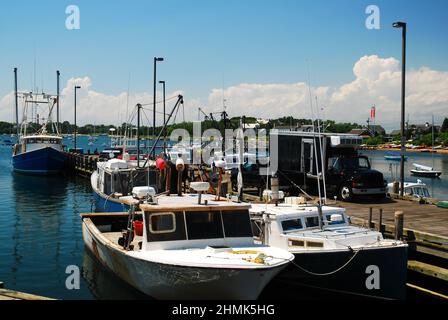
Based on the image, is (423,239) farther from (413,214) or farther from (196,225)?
(196,225)

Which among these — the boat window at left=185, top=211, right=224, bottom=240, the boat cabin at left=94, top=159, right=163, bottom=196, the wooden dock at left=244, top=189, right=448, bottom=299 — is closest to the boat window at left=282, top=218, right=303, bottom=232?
the boat window at left=185, top=211, right=224, bottom=240

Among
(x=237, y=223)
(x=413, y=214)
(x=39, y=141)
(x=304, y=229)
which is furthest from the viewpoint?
(x=39, y=141)

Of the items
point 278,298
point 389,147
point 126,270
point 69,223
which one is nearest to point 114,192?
point 69,223

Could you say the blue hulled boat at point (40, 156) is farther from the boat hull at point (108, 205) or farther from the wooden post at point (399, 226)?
the wooden post at point (399, 226)

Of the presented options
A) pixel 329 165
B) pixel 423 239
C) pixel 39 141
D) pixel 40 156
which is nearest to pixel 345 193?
pixel 329 165

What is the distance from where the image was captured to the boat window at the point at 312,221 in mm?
14756

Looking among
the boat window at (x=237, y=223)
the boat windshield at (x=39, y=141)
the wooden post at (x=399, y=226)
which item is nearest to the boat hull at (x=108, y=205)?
the boat window at (x=237, y=223)

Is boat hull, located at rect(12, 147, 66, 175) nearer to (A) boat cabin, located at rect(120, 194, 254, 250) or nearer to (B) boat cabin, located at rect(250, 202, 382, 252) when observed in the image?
(B) boat cabin, located at rect(250, 202, 382, 252)

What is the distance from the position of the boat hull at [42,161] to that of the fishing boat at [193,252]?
42015 mm

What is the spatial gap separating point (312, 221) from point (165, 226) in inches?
182

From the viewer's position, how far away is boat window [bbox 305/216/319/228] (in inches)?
581

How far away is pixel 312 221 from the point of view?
14844mm
